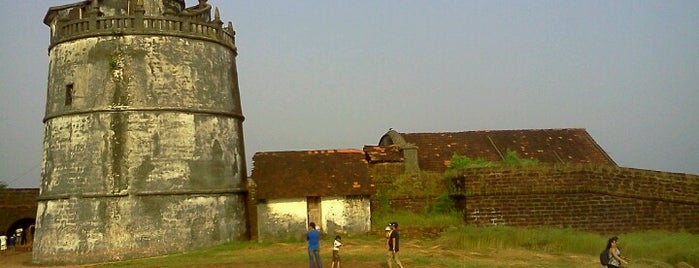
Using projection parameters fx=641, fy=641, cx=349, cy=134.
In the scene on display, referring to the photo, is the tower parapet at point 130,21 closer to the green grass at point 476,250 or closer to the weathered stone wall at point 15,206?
the green grass at point 476,250

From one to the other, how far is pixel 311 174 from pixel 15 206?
12.7 m

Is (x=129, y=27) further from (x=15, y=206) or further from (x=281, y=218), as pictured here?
(x=15, y=206)

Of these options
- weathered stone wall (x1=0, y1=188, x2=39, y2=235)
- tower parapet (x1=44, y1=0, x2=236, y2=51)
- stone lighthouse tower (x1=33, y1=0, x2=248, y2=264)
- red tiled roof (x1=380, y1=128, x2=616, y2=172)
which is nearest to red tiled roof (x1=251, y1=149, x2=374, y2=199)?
stone lighthouse tower (x1=33, y1=0, x2=248, y2=264)

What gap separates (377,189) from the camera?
17.9 metres

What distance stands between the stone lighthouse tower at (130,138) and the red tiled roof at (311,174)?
1210mm

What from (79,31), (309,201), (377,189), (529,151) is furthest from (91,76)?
(529,151)

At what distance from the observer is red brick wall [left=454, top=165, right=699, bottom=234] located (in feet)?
52.9

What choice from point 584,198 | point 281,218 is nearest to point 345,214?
point 281,218

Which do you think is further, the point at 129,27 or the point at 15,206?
the point at 15,206

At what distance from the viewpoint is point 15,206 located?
23.2m

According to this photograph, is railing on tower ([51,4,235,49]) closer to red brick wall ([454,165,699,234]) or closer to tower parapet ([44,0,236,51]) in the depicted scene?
tower parapet ([44,0,236,51])

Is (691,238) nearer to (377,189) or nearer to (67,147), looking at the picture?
(377,189)

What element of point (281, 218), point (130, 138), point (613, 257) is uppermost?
point (130, 138)

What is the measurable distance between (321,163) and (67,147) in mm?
6425
